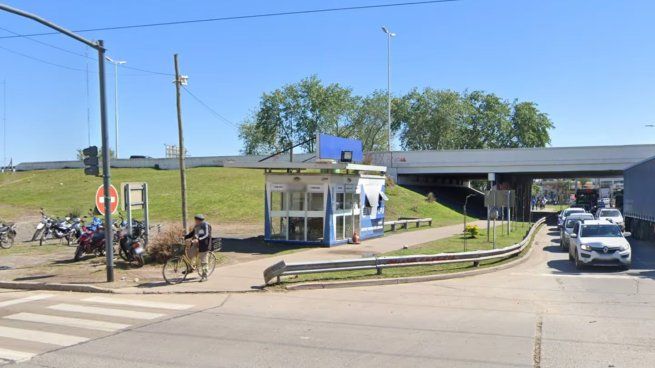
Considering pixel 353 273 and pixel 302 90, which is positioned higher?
pixel 302 90

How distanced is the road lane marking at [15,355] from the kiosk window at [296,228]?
15.2 m

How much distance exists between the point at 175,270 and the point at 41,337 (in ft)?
18.3

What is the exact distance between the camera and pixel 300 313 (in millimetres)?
10117

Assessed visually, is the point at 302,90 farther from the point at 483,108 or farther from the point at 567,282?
the point at 567,282

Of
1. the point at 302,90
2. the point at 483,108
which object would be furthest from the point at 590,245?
the point at 483,108

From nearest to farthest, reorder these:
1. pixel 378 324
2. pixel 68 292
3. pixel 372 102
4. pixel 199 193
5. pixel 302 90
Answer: pixel 378 324 → pixel 68 292 → pixel 199 193 → pixel 302 90 → pixel 372 102

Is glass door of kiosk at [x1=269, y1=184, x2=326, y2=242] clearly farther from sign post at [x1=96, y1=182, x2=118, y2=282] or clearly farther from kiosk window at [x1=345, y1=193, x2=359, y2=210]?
sign post at [x1=96, y1=182, x2=118, y2=282]

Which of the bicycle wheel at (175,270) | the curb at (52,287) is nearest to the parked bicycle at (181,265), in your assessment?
the bicycle wheel at (175,270)

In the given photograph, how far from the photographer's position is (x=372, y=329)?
8.74 metres

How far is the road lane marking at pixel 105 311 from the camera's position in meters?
9.66

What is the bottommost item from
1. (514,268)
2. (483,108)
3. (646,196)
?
(514,268)

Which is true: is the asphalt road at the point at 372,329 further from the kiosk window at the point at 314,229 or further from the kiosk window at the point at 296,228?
the kiosk window at the point at 296,228

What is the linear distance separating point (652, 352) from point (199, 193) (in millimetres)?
39842

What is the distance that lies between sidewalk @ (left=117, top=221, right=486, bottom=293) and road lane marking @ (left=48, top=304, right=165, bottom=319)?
6.05ft
